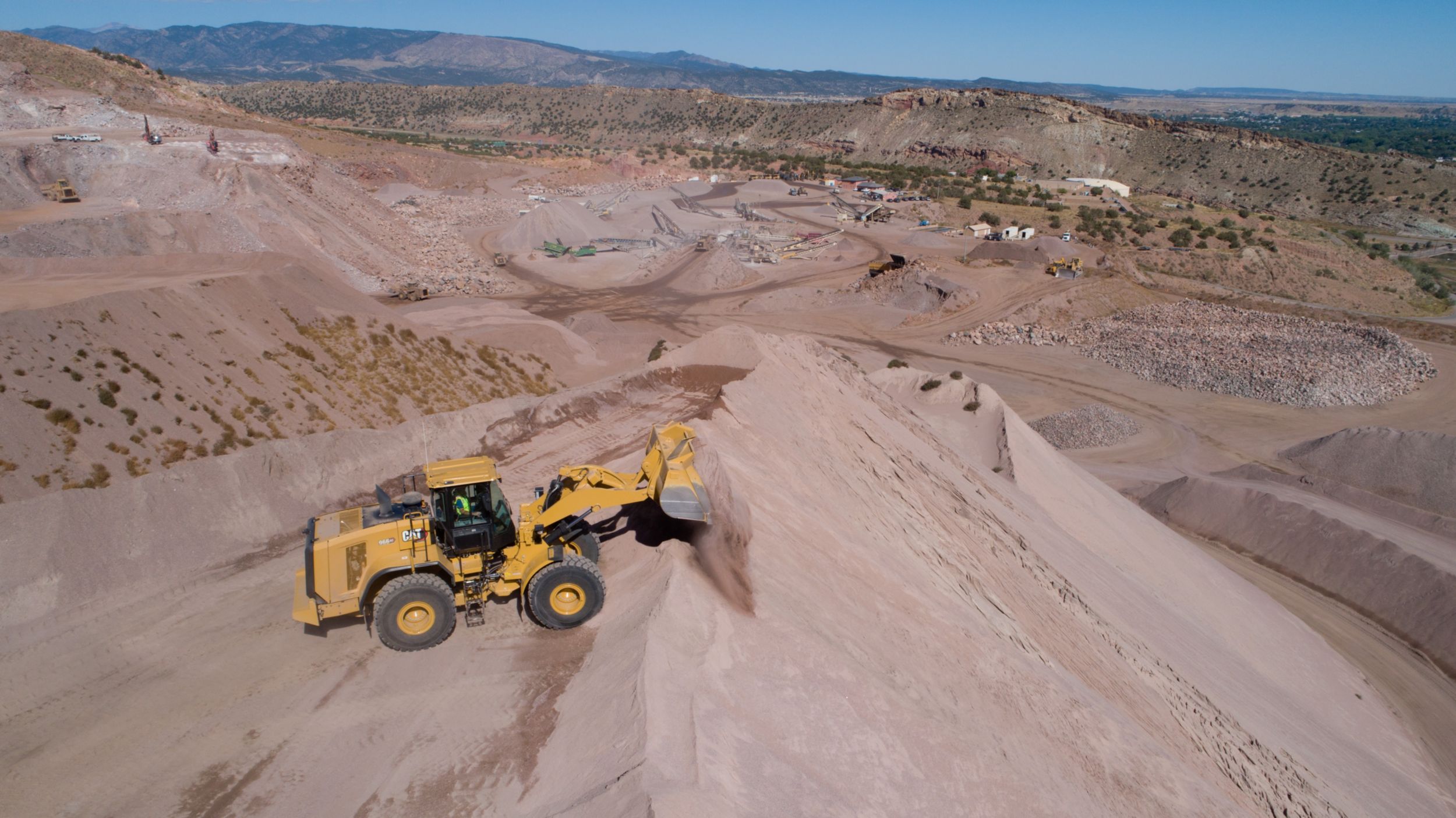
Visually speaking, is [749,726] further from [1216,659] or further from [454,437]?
[1216,659]

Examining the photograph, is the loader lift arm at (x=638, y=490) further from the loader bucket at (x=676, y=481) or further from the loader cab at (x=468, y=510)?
the loader cab at (x=468, y=510)

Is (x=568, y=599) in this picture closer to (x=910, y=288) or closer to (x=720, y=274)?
(x=910, y=288)

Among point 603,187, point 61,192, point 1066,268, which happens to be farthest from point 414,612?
point 603,187

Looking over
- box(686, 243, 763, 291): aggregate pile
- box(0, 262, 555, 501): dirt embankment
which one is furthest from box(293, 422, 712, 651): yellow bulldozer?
box(686, 243, 763, 291): aggregate pile

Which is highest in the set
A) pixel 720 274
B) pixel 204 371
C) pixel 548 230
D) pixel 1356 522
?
pixel 548 230

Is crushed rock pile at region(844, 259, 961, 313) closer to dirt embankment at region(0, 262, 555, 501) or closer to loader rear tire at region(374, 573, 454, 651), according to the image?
dirt embankment at region(0, 262, 555, 501)

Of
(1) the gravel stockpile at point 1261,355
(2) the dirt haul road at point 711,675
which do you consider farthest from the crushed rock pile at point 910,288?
(2) the dirt haul road at point 711,675

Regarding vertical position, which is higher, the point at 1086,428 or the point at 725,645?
the point at 725,645

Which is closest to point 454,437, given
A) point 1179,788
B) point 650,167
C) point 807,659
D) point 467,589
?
point 467,589
